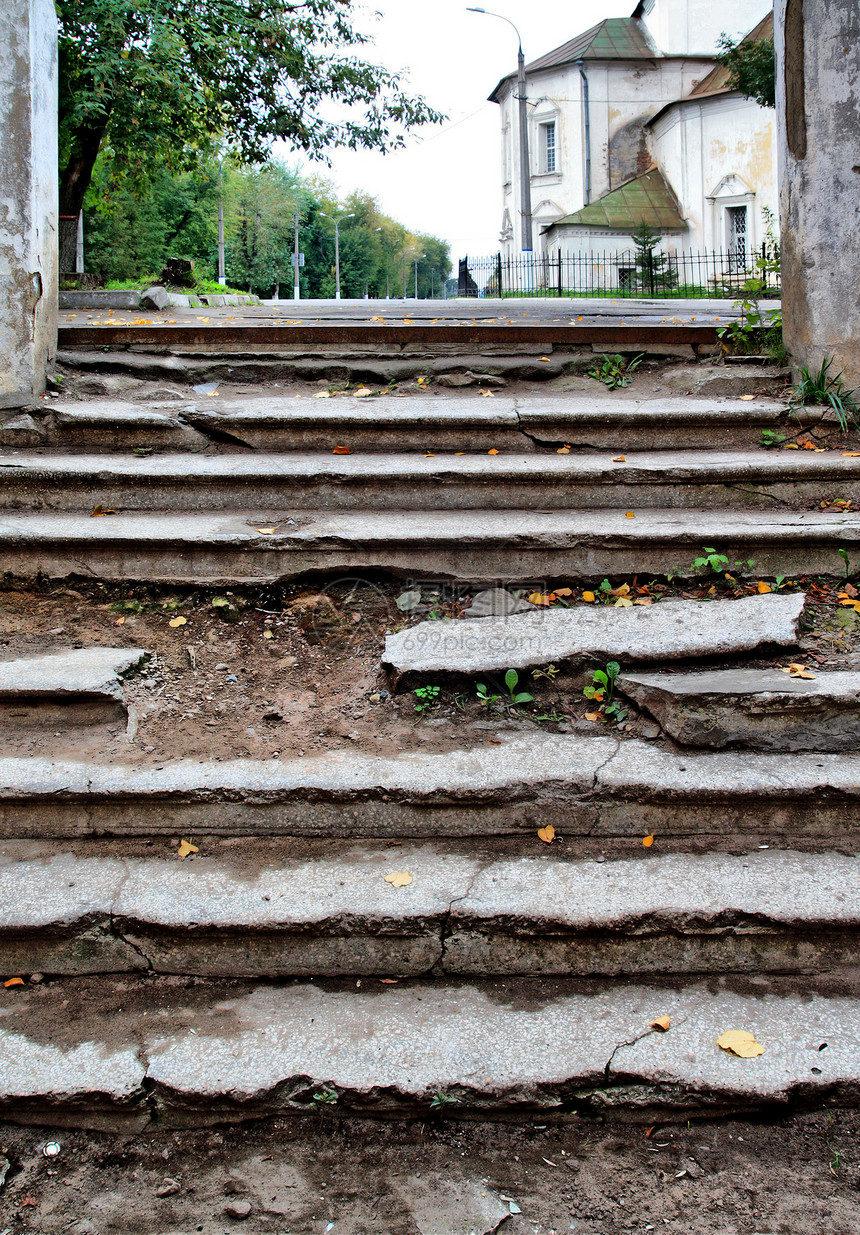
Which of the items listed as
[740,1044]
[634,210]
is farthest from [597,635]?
[634,210]

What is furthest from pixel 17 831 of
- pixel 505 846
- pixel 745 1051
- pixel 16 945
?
pixel 745 1051

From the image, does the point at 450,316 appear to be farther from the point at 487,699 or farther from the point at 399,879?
the point at 399,879

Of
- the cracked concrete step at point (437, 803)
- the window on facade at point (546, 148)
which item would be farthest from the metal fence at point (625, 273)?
the cracked concrete step at point (437, 803)

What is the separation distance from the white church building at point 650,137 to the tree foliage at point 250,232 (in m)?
13.2

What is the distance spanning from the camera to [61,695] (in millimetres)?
2840

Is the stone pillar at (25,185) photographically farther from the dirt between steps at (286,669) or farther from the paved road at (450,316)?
the dirt between steps at (286,669)

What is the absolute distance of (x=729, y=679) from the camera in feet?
9.18

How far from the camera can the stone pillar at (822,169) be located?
14.5 feet

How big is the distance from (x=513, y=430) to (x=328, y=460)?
1.00 metres

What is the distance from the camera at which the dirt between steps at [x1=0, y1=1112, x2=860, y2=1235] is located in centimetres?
170

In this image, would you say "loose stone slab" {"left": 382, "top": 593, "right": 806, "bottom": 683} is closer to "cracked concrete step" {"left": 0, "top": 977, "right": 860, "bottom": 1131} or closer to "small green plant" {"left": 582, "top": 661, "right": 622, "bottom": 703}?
"small green plant" {"left": 582, "top": 661, "right": 622, "bottom": 703}

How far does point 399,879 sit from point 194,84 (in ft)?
40.7

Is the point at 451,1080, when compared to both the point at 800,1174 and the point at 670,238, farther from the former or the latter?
the point at 670,238

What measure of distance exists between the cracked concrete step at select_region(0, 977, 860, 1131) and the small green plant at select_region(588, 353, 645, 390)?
3.94 meters
